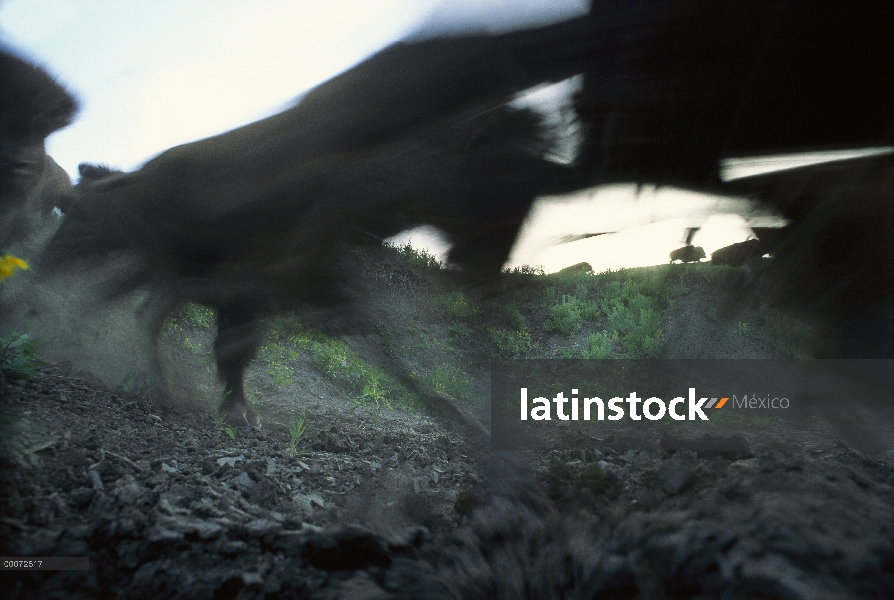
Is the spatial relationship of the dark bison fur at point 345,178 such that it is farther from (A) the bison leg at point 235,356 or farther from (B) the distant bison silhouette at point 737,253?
(B) the distant bison silhouette at point 737,253

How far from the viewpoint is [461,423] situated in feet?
3.49

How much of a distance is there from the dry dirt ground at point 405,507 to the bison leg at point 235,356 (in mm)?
86

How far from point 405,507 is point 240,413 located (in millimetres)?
607

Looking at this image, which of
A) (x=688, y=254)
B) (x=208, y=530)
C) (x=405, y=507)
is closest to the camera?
(x=208, y=530)

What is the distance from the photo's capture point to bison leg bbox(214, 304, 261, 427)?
1140mm

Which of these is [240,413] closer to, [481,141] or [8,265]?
[8,265]

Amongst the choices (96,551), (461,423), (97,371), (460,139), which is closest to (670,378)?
(461,423)

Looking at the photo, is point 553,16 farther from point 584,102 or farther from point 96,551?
point 96,551

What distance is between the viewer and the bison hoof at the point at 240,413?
119 centimetres

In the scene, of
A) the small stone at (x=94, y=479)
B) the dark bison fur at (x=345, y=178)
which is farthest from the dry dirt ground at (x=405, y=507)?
the dark bison fur at (x=345, y=178)

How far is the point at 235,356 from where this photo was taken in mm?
1209

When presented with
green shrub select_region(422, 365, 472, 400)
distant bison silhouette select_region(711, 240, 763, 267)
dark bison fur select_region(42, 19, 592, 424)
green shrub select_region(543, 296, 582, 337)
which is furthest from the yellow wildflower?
distant bison silhouette select_region(711, 240, 763, 267)

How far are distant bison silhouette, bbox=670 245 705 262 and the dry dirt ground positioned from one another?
20 cm

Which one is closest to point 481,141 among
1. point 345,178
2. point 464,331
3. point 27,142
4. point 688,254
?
point 345,178
